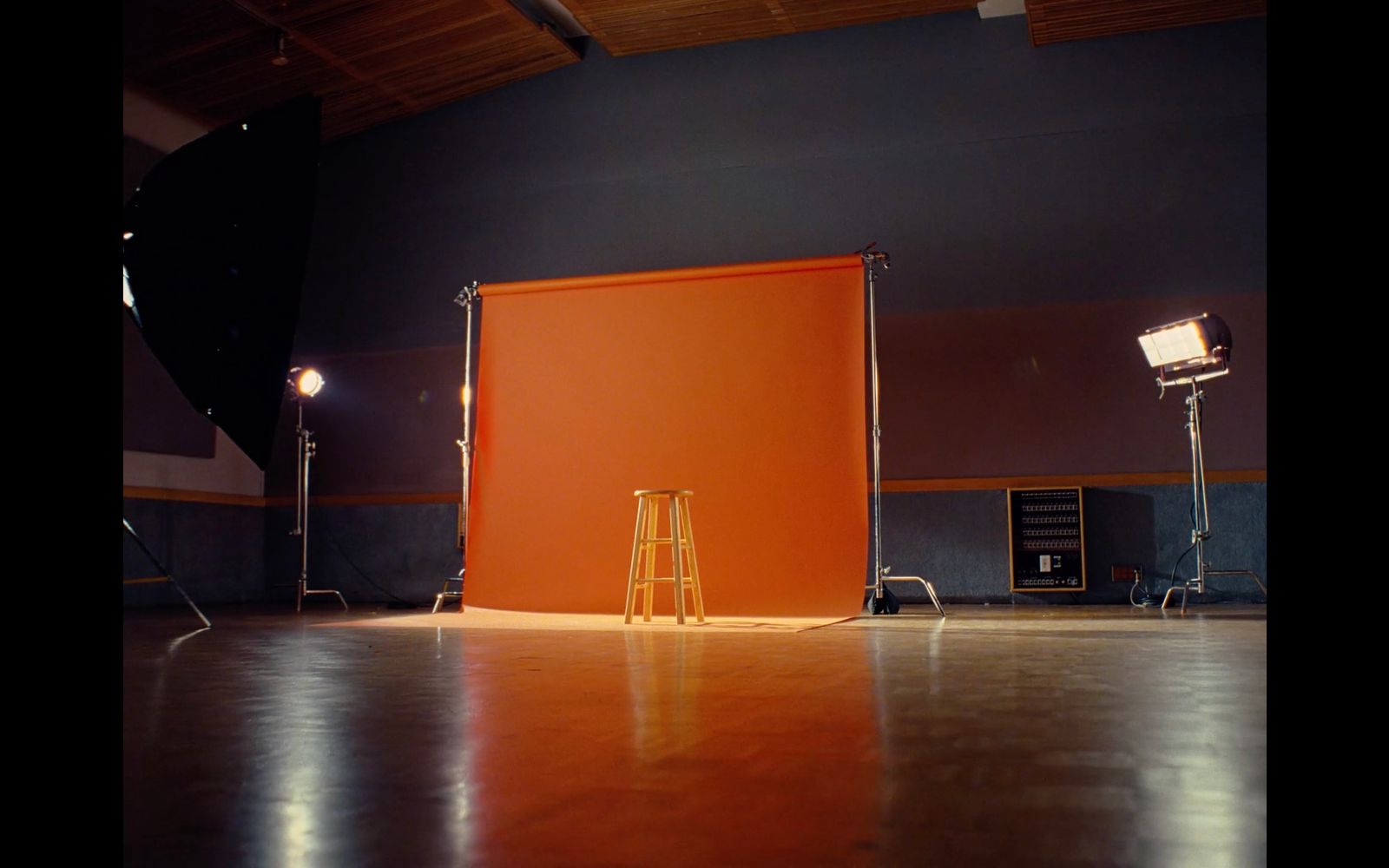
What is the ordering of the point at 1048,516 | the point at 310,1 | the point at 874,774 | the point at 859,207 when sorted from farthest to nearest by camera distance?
the point at 859,207 → the point at 1048,516 → the point at 310,1 → the point at 874,774

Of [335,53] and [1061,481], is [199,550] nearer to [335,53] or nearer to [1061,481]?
[335,53]

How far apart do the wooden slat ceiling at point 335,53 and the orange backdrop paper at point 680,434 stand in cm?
169

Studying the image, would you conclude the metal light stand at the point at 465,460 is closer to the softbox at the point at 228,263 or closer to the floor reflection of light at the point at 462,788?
the softbox at the point at 228,263

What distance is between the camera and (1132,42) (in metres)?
7.30

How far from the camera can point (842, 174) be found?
7723mm

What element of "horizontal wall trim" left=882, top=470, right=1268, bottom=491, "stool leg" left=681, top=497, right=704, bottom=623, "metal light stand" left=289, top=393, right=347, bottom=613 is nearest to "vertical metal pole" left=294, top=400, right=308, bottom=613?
"metal light stand" left=289, top=393, right=347, bottom=613

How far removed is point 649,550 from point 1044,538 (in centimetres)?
254

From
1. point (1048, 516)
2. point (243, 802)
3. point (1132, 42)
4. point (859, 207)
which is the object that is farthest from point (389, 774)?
point (1132, 42)

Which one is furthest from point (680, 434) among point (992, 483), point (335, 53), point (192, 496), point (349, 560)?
point (192, 496)

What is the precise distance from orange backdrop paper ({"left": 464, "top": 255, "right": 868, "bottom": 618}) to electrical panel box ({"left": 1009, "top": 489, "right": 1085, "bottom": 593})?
1.53 m

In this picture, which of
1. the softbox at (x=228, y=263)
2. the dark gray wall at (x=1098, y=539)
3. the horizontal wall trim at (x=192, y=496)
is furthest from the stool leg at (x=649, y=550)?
the horizontal wall trim at (x=192, y=496)

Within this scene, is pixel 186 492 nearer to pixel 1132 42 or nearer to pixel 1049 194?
pixel 1049 194

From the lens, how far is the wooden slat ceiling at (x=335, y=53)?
6.73 meters

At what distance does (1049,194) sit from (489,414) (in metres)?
3.68
